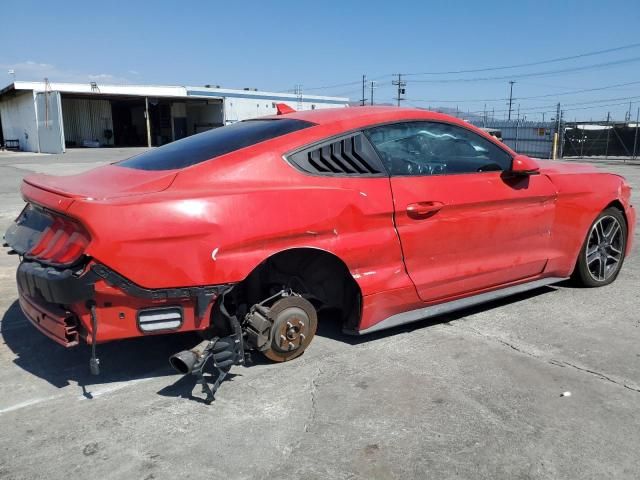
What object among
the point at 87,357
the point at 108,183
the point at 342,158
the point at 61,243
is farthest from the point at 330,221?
the point at 87,357

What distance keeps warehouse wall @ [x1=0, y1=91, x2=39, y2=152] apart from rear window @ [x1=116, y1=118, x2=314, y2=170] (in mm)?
34900

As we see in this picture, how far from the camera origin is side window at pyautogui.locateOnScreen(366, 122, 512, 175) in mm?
3684

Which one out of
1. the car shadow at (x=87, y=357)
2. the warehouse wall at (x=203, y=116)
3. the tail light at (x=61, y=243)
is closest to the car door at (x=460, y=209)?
the car shadow at (x=87, y=357)

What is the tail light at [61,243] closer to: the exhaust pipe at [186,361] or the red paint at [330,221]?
the red paint at [330,221]

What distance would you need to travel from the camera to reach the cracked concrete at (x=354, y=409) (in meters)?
2.46

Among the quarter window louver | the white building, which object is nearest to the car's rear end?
the quarter window louver

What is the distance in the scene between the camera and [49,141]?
32.8 meters

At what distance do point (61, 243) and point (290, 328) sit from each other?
1.36m

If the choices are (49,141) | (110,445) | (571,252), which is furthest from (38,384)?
(49,141)

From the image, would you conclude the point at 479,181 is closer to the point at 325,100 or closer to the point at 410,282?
the point at 410,282

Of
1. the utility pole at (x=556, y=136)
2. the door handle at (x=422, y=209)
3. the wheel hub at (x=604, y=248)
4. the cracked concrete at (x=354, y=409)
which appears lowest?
the cracked concrete at (x=354, y=409)

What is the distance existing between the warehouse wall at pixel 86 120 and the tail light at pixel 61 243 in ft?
134

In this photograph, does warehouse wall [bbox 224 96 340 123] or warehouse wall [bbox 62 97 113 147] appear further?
warehouse wall [bbox 224 96 340 123]

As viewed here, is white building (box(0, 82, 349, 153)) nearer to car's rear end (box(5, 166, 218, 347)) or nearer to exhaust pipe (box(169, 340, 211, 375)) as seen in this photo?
car's rear end (box(5, 166, 218, 347))
